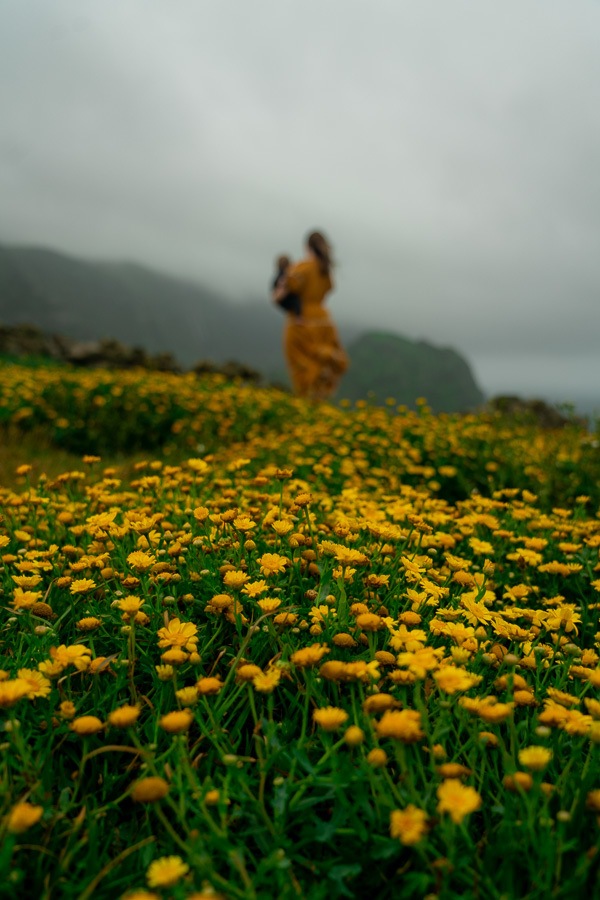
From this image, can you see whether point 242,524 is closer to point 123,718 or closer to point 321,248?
point 123,718

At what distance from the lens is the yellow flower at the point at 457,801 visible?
3.03ft

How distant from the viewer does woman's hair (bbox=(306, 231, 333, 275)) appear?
33.5ft

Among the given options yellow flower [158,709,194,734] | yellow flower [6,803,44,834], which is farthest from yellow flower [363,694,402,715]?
yellow flower [6,803,44,834]

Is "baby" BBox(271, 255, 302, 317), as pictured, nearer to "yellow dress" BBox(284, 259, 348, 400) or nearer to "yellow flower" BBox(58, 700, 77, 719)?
"yellow dress" BBox(284, 259, 348, 400)

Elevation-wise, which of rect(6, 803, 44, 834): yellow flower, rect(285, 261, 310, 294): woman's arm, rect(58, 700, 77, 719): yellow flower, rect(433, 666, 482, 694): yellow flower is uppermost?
rect(285, 261, 310, 294): woman's arm

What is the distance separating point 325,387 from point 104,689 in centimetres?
927

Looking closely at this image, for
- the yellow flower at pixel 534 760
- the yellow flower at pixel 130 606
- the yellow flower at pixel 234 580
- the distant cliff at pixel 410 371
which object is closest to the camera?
the yellow flower at pixel 534 760

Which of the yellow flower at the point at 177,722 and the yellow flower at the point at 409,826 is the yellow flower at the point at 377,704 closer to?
the yellow flower at the point at 409,826

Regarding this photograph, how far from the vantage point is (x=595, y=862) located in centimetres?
101

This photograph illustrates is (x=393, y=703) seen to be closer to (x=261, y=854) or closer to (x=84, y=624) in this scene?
(x=261, y=854)

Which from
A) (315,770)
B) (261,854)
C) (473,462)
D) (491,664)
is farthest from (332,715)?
(473,462)

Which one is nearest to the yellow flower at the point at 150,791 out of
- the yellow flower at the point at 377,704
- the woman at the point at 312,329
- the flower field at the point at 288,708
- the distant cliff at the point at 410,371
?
the flower field at the point at 288,708

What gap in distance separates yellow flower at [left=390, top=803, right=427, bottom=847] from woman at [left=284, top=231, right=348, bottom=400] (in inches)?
365

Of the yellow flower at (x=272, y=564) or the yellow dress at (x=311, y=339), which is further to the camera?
the yellow dress at (x=311, y=339)
